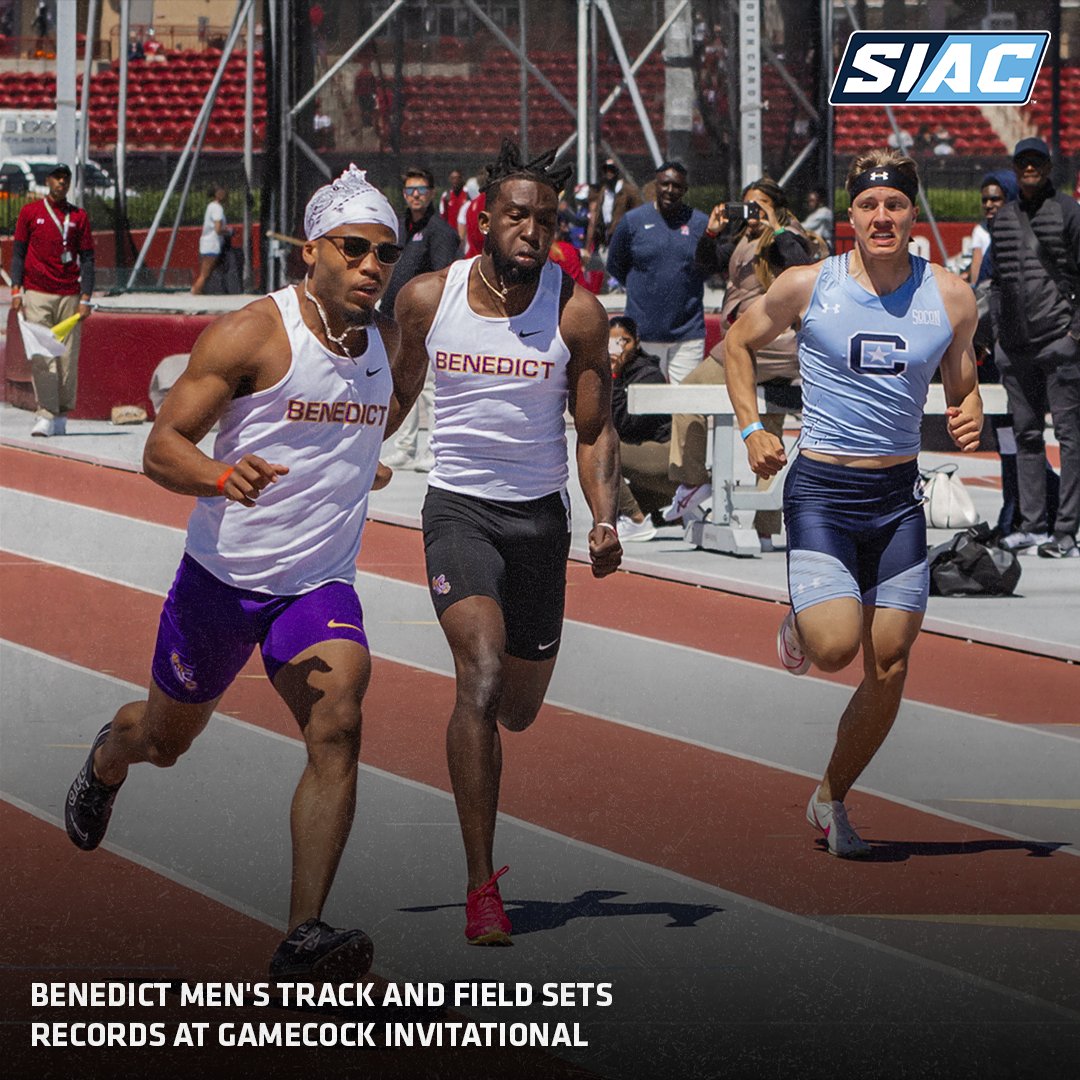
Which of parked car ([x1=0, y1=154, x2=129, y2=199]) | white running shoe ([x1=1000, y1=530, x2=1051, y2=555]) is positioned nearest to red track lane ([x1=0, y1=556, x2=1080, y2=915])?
white running shoe ([x1=1000, y1=530, x2=1051, y2=555])

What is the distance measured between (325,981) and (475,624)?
1.18 meters

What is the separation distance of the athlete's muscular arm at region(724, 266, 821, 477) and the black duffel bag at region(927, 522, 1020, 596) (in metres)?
4.72

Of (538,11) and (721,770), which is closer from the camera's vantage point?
(721,770)

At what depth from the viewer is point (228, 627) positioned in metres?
5.81

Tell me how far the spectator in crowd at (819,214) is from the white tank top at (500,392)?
633 inches

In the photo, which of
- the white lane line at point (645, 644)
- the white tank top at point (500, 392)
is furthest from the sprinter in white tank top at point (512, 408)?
the white lane line at point (645, 644)

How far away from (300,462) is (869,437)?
1943mm

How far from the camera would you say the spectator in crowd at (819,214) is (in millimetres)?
22547

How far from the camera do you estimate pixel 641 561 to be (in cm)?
1301

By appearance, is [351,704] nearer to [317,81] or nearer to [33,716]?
[33,716]

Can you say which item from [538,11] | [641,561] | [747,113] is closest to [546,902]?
[641,561]

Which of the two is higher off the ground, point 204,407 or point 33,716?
point 204,407

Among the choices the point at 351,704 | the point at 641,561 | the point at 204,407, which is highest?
the point at 204,407

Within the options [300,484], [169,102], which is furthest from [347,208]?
[169,102]
